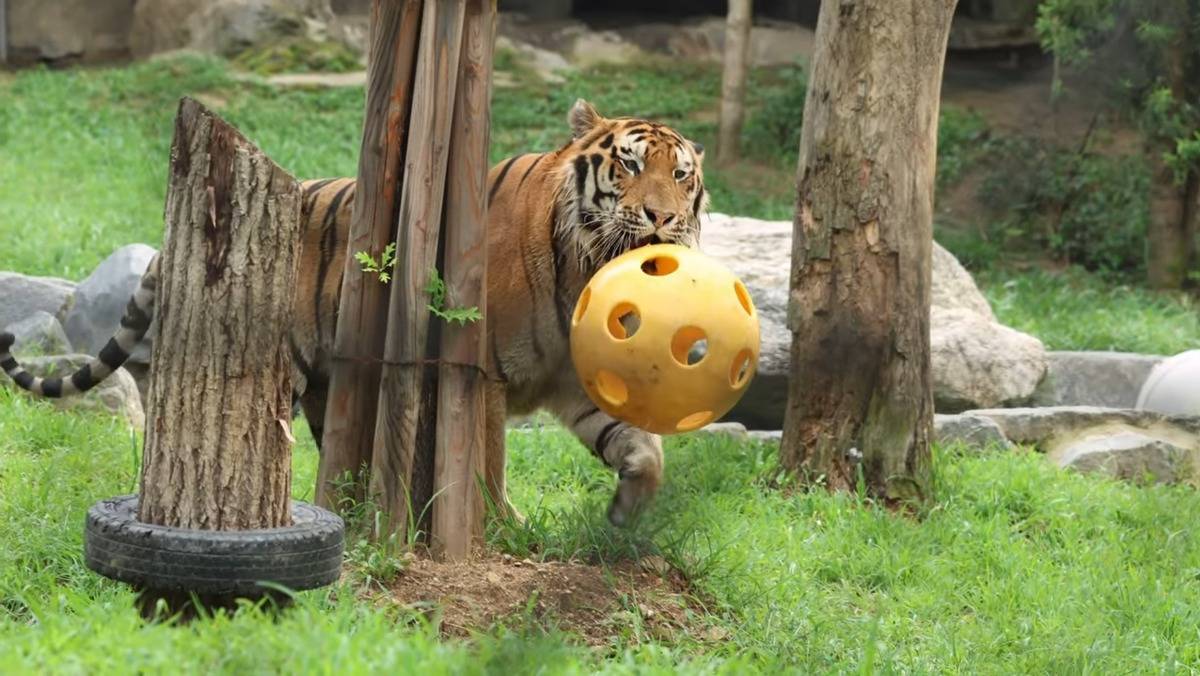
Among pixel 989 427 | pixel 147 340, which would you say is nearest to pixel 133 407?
pixel 147 340

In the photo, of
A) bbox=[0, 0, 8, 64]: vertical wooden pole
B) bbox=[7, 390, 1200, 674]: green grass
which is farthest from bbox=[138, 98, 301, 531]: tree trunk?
bbox=[0, 0, 8, 64]: vertical wooden pole

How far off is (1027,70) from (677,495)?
13865 millimetres

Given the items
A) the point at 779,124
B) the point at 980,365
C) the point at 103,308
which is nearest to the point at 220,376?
the point at 103,308

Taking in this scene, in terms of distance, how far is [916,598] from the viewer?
527 cm

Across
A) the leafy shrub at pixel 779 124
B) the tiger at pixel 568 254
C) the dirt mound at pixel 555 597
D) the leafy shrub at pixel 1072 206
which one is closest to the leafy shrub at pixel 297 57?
the leafy shrub at pixel 779 124

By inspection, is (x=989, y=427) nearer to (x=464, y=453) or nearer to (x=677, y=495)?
(x=677, y=495)

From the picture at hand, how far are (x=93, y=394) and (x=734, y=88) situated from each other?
8813 mm

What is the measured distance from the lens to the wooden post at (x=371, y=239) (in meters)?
4.70

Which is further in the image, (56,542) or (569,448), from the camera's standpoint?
(569,448)

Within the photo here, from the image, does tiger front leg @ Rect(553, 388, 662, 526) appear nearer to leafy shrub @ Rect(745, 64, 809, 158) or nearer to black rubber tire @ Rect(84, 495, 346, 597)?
black rubber tire @ Rect(84, 495, 346, 597)

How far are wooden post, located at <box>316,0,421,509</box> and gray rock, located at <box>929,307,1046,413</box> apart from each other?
402 centimetres

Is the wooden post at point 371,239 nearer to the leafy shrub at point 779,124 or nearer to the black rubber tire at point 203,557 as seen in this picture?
the black rubber tire at point 203,557

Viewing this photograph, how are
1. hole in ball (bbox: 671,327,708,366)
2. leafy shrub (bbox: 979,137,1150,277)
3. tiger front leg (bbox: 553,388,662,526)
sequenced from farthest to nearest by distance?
leafy shrub (bbox: 979,137,1150,277) < tiger front leg (bbox: 553,388,662,526) < hole in ball (bbox: 671,327,708,366)

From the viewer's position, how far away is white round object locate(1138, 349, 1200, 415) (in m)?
8.05
